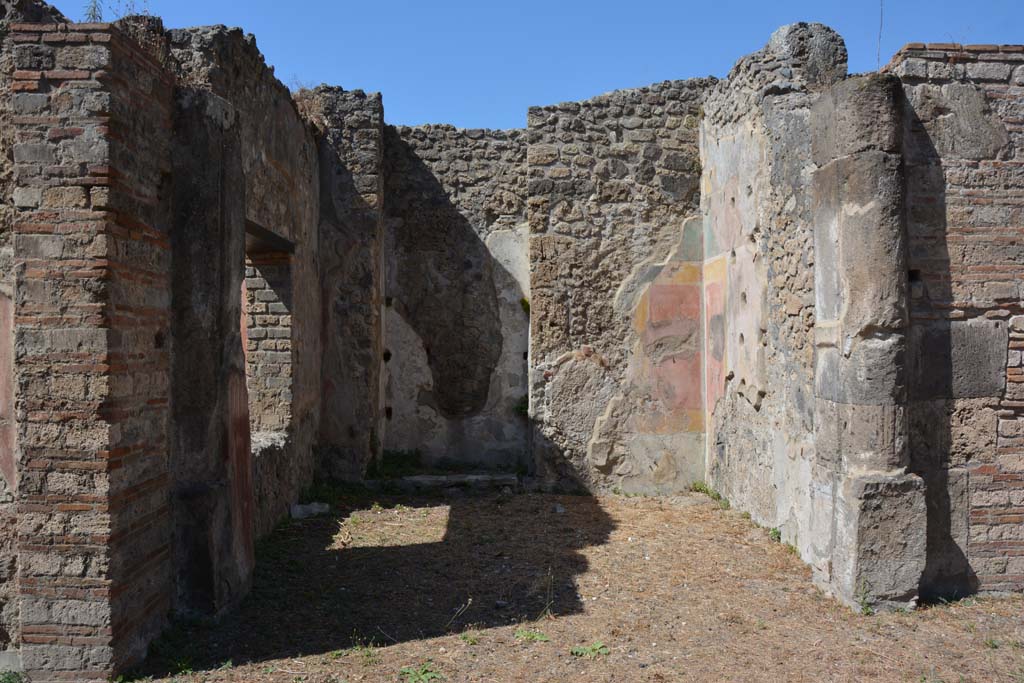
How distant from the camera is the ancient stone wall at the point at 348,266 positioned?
7938 millimetres

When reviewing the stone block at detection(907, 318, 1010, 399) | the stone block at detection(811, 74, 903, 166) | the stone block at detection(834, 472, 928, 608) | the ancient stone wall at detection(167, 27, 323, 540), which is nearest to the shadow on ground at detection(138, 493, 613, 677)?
the ancient stone wall at detection(167, 27, 323, 540)

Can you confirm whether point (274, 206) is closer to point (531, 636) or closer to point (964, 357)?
point (531, 636)

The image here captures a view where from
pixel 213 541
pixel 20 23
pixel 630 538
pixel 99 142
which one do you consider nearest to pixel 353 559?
pixel 213 541

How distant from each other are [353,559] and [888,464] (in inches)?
142

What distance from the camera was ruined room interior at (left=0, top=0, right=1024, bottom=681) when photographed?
3549 millimetres

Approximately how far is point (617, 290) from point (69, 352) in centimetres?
521

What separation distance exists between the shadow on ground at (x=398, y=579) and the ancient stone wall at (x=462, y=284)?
4.90 feet

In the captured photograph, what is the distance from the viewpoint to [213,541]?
13.9ft

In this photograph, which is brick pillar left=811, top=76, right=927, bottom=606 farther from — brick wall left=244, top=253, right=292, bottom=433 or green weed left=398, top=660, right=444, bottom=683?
brick wall left=244, top=253, right=292, bottom=433

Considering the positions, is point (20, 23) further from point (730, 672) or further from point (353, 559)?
point (730, 672)

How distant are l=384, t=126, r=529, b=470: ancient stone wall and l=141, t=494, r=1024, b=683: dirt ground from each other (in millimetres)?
2403

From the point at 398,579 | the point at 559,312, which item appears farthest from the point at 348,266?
the point at 398,579

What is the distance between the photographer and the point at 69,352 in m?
3.52

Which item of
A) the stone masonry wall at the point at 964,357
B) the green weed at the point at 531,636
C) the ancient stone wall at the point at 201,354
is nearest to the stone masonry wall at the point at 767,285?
the stone masonry wall at the point at 964,357
